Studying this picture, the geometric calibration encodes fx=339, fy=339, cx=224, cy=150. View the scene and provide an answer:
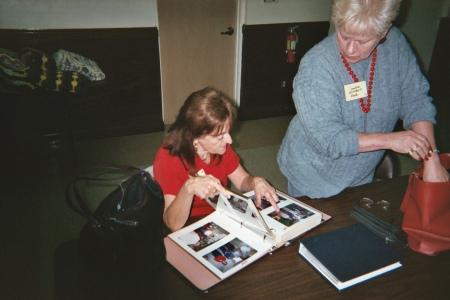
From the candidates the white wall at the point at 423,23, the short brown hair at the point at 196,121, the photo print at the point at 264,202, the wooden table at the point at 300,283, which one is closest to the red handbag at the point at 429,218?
the wooden table at the point at 300,283

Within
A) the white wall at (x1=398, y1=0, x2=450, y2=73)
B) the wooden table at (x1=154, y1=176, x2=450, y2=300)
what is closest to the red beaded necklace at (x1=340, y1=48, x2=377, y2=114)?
the wooden table at (x1=154, y1=176, x2=450, y2=300)

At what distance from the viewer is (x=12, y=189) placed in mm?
2252

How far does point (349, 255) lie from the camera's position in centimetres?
111

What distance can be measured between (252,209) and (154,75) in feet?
11.1

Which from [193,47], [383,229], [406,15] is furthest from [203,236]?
[406,15]

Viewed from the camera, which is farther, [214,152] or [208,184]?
[214,152]

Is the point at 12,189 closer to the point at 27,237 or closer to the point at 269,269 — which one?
the point at 27,237

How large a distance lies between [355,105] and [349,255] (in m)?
0.60

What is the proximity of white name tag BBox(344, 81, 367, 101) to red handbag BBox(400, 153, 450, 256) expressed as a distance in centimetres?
38

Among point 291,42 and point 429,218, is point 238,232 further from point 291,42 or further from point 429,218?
point 291,42

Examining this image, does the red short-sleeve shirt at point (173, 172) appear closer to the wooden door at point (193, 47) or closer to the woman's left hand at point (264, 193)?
the woman's left hand at point (264, 193)

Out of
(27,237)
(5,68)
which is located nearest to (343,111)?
(27,237)

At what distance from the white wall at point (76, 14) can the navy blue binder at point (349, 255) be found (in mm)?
3474

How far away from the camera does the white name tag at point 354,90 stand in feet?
4.47
